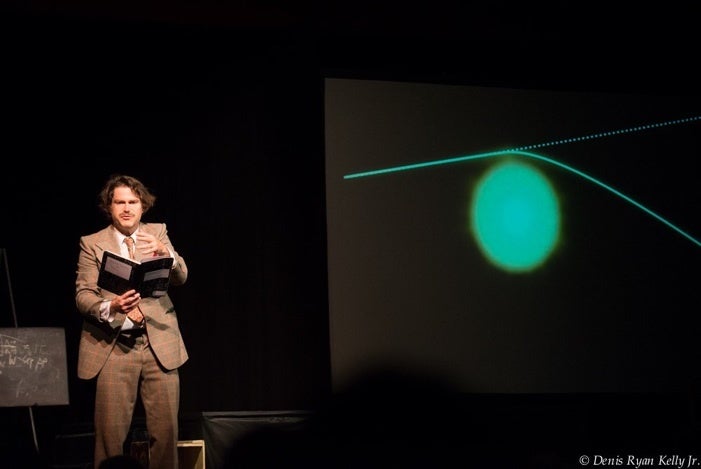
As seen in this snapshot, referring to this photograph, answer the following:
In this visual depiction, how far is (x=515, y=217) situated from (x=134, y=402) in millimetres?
2378

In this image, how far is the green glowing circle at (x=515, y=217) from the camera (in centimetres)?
435

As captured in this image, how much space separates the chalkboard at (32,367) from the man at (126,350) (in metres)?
0.32

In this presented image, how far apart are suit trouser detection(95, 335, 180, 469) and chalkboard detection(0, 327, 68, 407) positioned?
365mm

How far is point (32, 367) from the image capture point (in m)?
3.42

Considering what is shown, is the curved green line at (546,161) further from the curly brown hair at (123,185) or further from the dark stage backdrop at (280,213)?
the curly brown hair at (123,185)

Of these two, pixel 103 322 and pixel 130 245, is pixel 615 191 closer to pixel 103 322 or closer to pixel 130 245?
pixel 130 245

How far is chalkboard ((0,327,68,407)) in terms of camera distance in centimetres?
337

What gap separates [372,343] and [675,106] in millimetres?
2457

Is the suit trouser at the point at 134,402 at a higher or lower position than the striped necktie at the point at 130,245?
lower

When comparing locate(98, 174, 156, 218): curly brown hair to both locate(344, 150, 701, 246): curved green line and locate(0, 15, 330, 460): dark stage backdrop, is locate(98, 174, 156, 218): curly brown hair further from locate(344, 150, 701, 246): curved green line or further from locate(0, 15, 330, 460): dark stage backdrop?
locate(344, 150, 701, 246): curved green line

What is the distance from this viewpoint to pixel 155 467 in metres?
3.18

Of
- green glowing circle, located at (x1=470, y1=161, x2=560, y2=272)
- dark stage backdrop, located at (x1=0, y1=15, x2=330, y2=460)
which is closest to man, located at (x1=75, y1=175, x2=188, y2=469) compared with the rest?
dark stage backdrop, located at (x1=0, y1=15, x2=330, y2=460)

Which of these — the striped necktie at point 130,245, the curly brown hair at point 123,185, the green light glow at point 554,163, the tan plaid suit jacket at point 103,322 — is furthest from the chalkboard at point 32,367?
the green light glow at point 554,163

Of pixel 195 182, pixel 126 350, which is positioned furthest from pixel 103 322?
pixel 195 182
